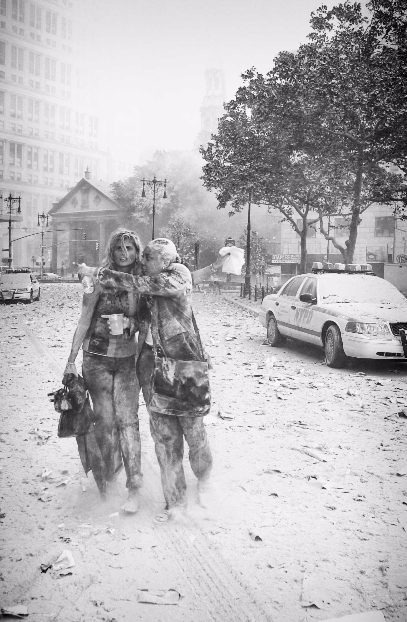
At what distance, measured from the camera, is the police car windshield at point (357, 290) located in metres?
10.7

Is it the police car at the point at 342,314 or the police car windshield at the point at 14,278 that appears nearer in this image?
the police car at the point at 342,314

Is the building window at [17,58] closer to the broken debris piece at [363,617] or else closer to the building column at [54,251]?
the broken debris piece at [363,617]

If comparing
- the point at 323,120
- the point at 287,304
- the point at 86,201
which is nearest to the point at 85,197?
the point at 86,201

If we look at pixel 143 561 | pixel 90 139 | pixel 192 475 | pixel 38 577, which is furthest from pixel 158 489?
pixel 90 139

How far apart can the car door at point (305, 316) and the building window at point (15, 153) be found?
49783 mm

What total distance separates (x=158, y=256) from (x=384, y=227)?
5525 cm

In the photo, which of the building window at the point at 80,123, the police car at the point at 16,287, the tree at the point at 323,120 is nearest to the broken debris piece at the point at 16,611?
the tree at the point at 323,120

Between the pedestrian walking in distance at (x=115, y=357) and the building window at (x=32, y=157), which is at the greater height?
the building window at (x=32, y=157)

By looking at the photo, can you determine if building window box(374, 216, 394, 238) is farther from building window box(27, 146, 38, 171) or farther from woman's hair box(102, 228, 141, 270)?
woman's hair box(102, 228, 141, 270)

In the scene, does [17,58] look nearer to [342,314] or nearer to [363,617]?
[342,314]

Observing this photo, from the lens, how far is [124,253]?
4027 millimetres

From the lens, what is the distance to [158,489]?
4508mm

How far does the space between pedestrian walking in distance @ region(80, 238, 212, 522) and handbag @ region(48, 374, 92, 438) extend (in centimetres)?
50

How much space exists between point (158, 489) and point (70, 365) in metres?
1.25
